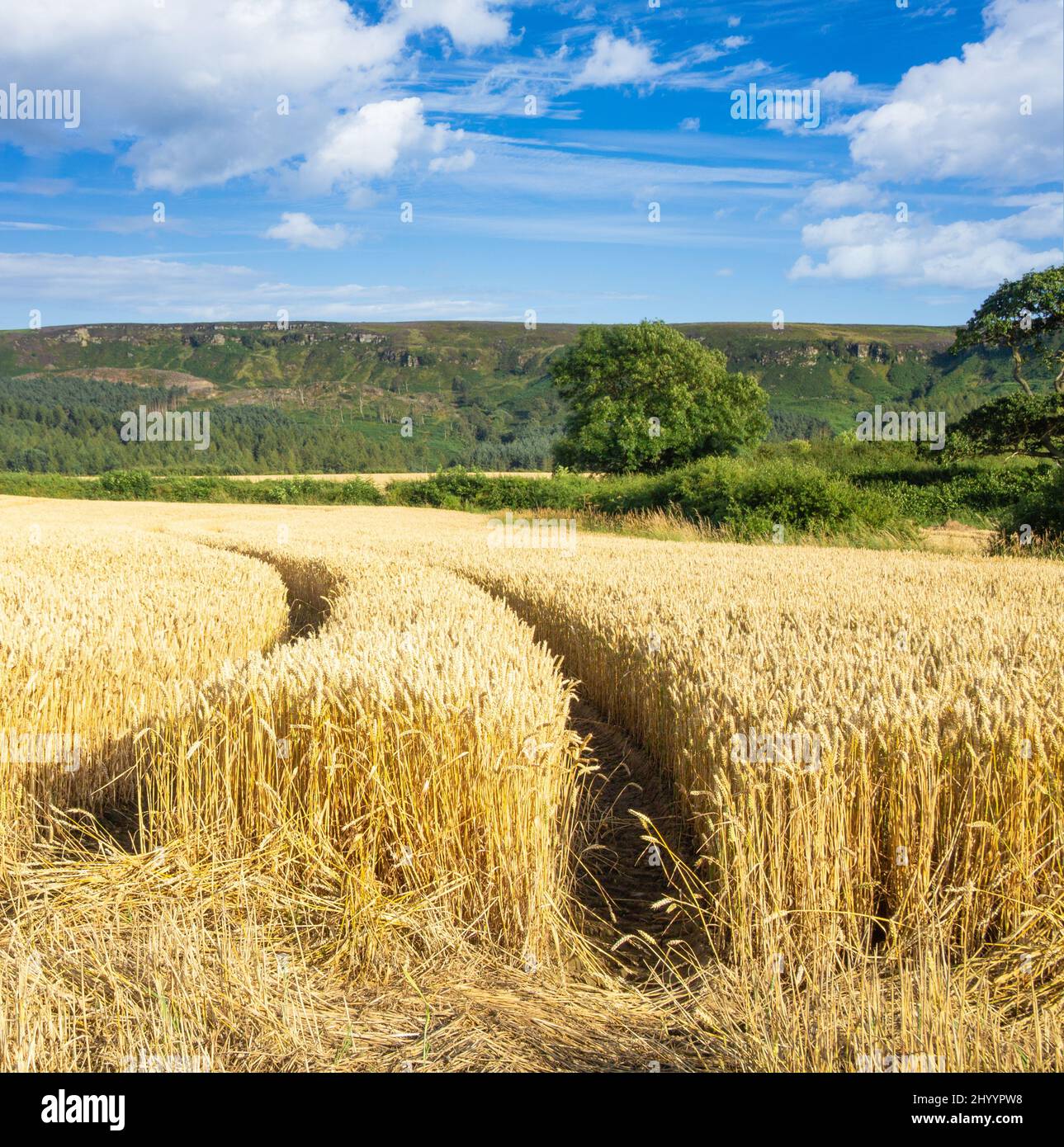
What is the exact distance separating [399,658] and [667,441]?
41541 mm

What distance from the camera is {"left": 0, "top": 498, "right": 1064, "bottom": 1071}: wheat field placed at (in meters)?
2.83

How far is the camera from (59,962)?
312 centimetres

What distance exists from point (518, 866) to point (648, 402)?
44109 mm

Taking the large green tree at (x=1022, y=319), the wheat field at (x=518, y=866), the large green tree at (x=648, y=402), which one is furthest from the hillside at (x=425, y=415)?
the wheat field at (x=518, y=866)

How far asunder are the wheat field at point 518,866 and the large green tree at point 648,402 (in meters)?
39.8

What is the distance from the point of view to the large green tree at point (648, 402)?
147 ft

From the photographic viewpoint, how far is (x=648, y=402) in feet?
151

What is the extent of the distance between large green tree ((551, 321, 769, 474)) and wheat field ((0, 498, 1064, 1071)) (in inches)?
1566

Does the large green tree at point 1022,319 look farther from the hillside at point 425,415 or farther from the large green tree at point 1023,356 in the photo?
the hillside at point 425,415

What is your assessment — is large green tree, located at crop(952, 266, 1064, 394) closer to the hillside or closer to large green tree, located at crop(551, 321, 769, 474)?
large green tree, located at crop(551, 321, 769, 474)

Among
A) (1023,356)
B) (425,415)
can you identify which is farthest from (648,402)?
(425,415)

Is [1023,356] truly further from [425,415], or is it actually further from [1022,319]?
[425,415]
